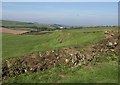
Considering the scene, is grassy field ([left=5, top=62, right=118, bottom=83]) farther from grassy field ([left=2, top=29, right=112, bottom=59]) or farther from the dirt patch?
grassy field ([left=2, top=29, right=112, bottom=59])

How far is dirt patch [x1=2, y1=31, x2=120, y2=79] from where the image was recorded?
105 feet

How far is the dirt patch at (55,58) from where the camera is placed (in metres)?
32.1

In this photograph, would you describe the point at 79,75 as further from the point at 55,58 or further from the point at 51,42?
the point at 51,42

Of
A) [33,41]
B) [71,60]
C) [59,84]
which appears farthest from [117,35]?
[33,41]

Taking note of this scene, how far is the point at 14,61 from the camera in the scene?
114ft

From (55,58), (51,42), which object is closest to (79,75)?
(55,58)

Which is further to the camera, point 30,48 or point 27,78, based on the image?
point 30,48

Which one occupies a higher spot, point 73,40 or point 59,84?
point 73,40

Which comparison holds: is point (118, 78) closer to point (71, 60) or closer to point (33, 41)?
point (71, 60)

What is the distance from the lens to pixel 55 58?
33.8 meters

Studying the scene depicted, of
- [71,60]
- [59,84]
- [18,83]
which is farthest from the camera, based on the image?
[71,60]

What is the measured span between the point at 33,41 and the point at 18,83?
2342 centimetres

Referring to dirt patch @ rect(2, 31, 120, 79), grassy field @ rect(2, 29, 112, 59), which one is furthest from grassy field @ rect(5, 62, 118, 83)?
grassy field @ rect(2, 29, 112, 59)

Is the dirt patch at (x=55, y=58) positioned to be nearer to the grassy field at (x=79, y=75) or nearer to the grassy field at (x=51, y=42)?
the grassy field at (x=51, y=42)
